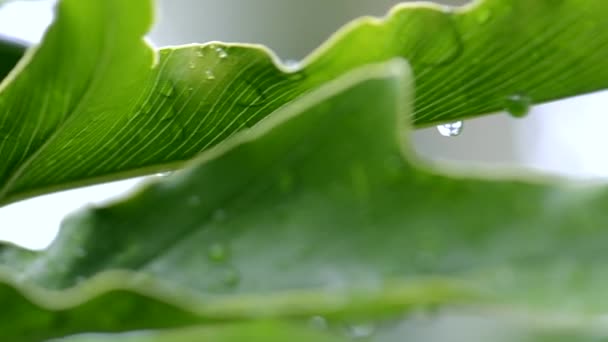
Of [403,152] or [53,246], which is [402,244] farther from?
[53,246]

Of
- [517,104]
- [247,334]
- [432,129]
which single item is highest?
[432,129]

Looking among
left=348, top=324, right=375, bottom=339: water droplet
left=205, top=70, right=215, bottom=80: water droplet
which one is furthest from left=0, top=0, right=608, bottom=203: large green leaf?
left=348, top=324, right=375, bottom=339: water droplet

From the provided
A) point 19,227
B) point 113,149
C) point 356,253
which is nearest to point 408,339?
point 356,253

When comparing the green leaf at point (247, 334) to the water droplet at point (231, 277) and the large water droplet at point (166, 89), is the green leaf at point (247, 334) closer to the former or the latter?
the water droplet at point (231, 277)

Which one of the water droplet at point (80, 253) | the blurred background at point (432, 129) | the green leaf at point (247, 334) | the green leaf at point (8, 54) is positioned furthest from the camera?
the blurred background at point (432, 129)

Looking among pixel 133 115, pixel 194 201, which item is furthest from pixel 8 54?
pixel 194 201

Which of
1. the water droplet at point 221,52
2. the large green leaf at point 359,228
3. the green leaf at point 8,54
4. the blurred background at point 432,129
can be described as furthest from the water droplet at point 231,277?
the blurred background at point 432,129

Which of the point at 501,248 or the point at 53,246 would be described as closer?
the point at 501,248

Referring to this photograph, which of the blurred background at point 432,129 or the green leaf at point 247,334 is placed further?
the blurred background at point 432,129

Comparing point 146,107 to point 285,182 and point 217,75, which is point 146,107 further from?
point 285,182
